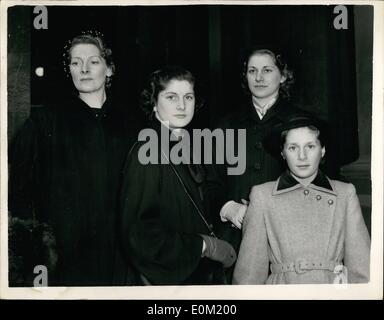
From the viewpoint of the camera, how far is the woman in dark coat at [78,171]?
3.74m

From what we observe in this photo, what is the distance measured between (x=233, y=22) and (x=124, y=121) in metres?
0.91

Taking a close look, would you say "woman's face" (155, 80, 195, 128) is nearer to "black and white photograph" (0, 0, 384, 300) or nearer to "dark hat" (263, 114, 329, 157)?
"black and white photograph" (0, 0, 384, 300)

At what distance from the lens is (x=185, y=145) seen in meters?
3.78

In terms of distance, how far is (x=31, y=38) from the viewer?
377cm

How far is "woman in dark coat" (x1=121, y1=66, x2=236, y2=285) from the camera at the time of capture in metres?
3.72

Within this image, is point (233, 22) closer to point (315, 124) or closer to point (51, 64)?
point (315, 124)

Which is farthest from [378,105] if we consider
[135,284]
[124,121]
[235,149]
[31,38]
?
[31,38]

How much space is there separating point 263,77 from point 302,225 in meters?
0.94

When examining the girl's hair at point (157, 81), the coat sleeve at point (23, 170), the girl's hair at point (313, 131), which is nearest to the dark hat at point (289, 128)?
the girl's hair at point (313, 131)

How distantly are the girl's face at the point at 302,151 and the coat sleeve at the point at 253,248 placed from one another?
280mm

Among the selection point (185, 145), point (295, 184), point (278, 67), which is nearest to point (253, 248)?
point (295, 184)

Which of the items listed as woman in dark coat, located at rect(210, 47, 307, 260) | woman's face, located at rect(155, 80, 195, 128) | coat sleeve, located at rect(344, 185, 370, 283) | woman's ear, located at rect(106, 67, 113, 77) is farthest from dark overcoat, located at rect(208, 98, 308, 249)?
woman's ear, located at rect(106, 67, 113, 77)

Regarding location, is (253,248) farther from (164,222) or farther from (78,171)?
(78,171)
